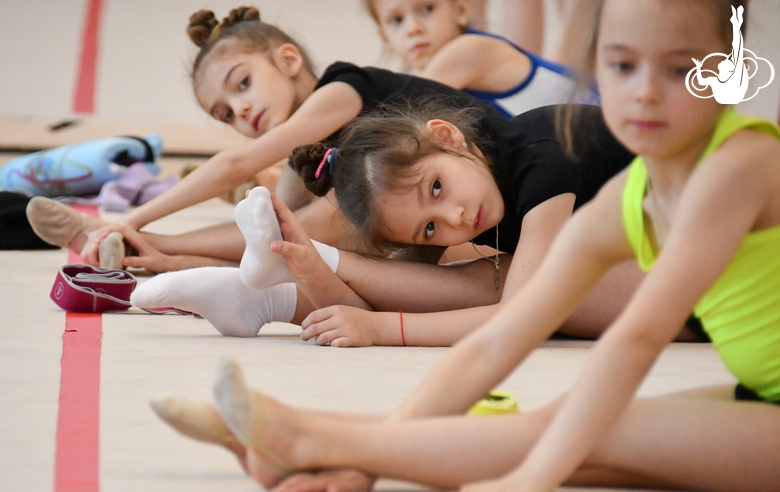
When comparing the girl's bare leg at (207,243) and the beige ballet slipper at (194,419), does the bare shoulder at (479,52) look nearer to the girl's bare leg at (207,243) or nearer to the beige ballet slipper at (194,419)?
the girl's bare leg at (207,243)

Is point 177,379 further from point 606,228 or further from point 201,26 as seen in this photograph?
point 201,26

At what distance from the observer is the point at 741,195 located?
2.68ft

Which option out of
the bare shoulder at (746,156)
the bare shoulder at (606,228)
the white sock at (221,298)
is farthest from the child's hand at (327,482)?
the white sock at (221,298)

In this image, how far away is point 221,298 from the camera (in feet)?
5.59

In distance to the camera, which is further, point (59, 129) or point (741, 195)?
point (59, 129)

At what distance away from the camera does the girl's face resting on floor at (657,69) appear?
83cm

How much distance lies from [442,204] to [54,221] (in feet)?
3.96

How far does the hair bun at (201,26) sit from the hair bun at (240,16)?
0.12 ft

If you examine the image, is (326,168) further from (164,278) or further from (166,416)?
(166,416)

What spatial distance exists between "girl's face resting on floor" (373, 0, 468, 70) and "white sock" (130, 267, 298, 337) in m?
1.18

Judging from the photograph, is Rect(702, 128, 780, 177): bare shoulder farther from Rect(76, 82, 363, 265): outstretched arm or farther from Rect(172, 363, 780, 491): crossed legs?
Rect(76, 82, 363, 265): outstretched arm

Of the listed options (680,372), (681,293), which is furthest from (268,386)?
(681,293)

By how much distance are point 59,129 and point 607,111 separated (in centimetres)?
475

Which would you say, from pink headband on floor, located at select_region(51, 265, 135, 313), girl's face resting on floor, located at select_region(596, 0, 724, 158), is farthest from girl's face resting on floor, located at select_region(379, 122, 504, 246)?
girl's face resting on floor, located at select_region(596, 0, 724, 158)
